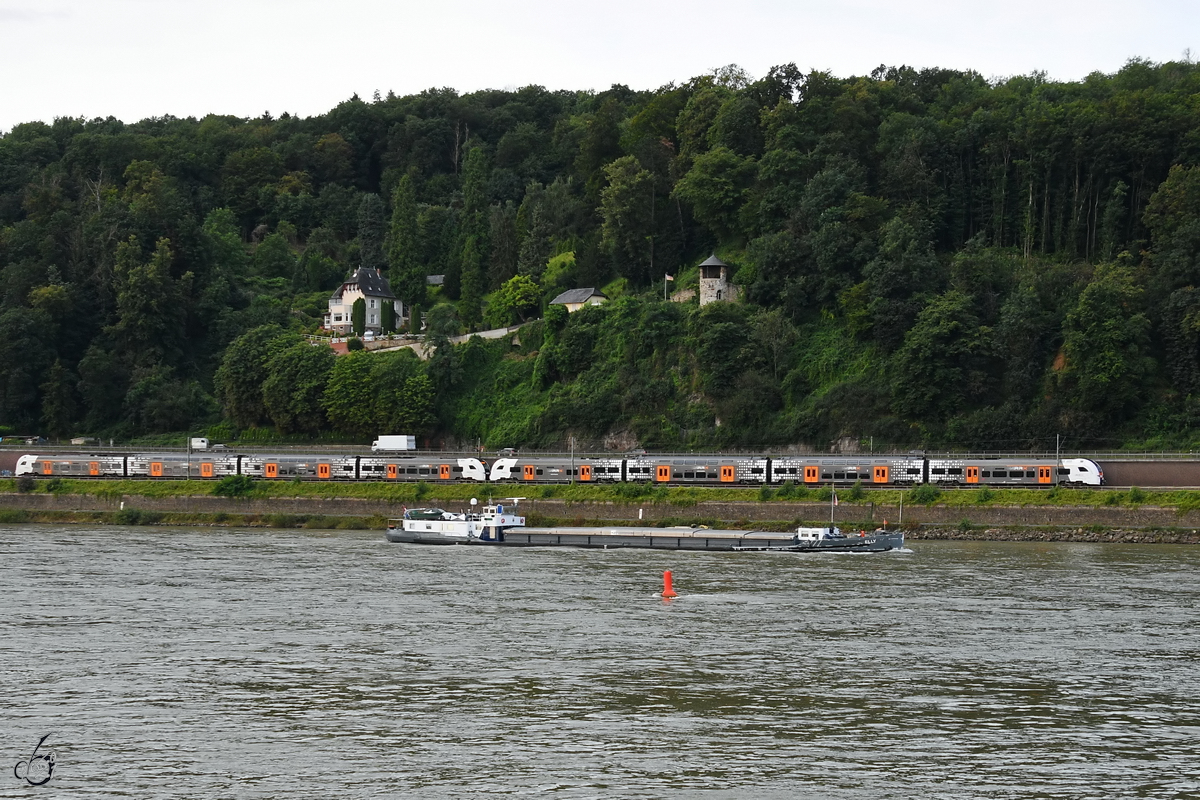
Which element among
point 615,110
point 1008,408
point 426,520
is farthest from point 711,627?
point 615,110

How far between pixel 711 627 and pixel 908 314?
53.1m

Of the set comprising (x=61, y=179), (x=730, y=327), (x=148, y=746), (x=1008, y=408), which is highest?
(x=61, y=179)

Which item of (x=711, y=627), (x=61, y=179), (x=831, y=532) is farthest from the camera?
(x=61, y=179)

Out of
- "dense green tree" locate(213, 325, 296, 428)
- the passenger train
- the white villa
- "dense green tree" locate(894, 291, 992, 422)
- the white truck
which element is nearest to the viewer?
the passenger train

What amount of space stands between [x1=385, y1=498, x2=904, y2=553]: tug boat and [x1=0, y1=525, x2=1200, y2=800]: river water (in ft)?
26.9

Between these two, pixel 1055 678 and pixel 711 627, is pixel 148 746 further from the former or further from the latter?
pixel 1055 678

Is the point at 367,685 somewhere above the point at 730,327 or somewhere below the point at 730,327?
below

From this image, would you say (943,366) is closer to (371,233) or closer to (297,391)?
(297,391)

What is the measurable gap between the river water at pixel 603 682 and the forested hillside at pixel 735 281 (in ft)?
106

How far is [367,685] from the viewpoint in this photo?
3284cm

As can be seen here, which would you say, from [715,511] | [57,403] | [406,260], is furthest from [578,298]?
[57,403]

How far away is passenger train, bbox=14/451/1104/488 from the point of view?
75125mm

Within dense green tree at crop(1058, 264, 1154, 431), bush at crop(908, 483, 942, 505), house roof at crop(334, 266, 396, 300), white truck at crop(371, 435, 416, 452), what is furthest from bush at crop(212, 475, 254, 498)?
dense green tree at crop(1058, 264, 1154, 431)

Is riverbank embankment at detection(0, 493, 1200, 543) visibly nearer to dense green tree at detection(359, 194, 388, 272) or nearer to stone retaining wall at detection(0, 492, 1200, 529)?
stone retaining wall at detection(0, 492, 1200, 529)
